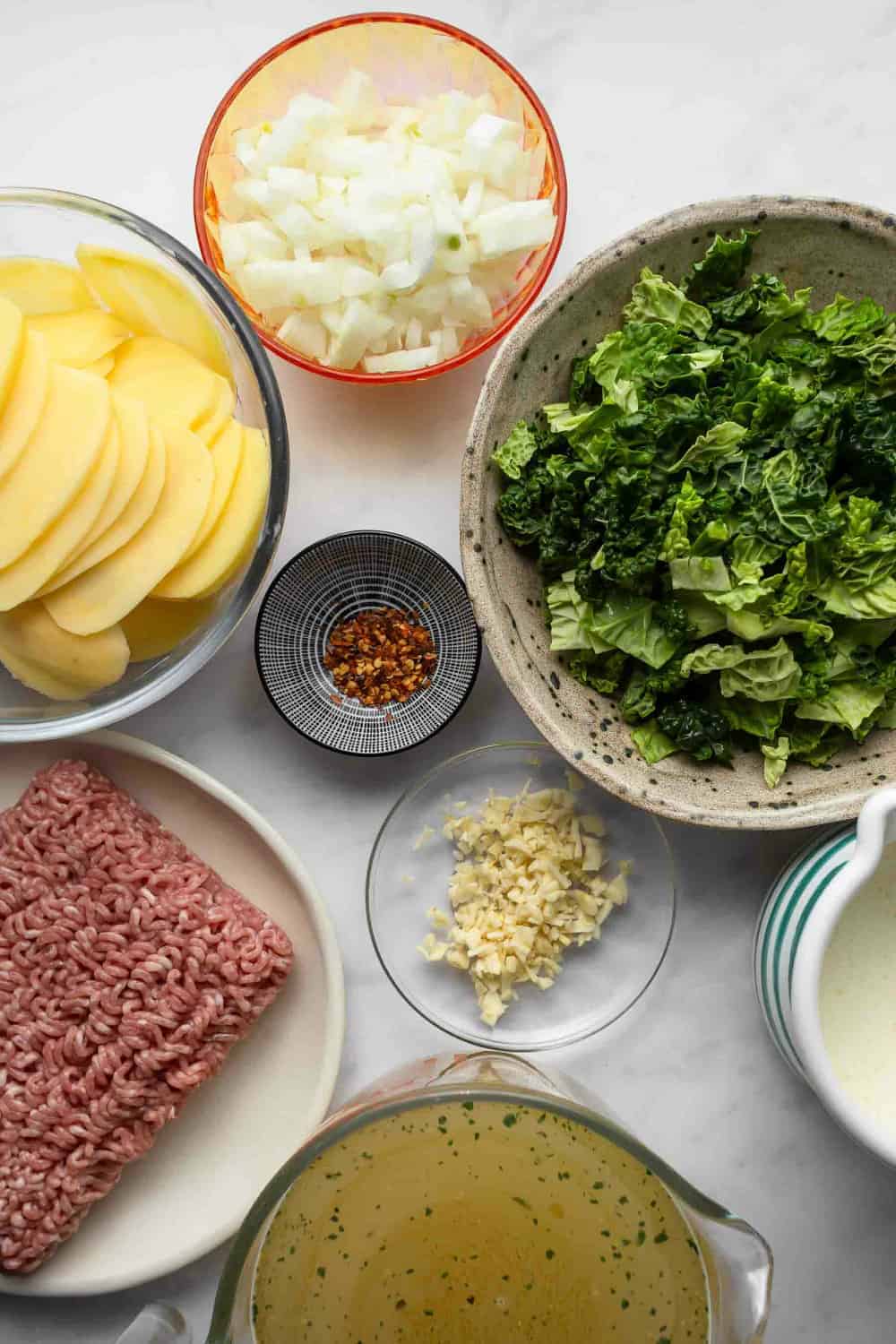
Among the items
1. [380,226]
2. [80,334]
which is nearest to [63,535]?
[80,334]

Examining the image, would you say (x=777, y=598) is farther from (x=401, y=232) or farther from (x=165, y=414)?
(x=165, y=414)

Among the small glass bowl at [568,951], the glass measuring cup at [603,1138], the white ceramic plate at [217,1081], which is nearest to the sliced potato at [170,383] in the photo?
the white ceramic plate at [217,1081]

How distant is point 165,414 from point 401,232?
476mm

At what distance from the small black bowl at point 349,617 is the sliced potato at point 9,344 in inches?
22.3

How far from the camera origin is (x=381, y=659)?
1989 mm

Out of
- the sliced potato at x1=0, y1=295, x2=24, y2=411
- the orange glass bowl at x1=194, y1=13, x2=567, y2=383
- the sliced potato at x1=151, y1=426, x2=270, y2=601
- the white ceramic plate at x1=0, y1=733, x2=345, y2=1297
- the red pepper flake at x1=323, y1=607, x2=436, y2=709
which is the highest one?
the orange glass bowl at x1=194, y1=13, x2=567, y2=383

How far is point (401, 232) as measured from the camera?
5.90ft

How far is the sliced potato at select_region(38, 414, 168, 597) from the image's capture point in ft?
5.32

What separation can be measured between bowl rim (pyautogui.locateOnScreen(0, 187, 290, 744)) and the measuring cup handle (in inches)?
37.3

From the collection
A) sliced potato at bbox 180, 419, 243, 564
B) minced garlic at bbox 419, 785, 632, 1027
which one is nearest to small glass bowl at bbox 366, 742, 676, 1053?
minced garlic at bbox 419, 785, 632, 1027

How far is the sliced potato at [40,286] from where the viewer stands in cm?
175

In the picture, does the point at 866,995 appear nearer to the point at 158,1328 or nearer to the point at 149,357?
the point at 158,1328

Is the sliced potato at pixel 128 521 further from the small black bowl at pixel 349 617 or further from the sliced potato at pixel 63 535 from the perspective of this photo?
the small black bowl at pixel 349 617

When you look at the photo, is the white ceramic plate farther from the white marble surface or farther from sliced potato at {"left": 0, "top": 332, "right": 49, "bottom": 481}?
sliced potato at {"left": 0, "top": 332, "right": 49, "bottom": 481}
